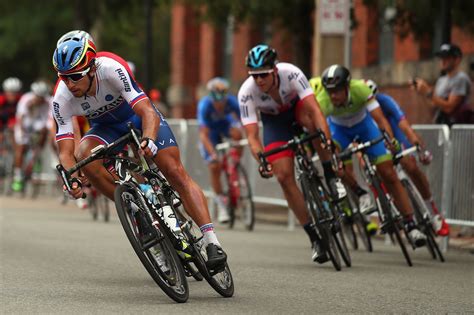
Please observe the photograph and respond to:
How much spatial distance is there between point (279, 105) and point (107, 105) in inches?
106

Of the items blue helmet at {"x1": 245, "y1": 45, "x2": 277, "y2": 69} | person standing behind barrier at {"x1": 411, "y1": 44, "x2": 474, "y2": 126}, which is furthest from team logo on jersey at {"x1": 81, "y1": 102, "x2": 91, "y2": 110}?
person standing behind barrier at {"x1": 411, "y1": 44, "x2": 474, "y2": 126}

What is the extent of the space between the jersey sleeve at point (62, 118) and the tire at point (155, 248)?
1.11m

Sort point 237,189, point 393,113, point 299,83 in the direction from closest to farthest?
point 299,83 < point 393,113 < point 237,189

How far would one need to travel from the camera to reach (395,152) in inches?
535

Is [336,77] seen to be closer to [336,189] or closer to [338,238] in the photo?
[336,189]

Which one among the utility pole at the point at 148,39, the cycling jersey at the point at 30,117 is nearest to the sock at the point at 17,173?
the cycling jersey at the point at 30,117

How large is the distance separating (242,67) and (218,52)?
6.90 ft

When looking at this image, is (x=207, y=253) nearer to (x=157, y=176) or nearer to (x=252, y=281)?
(x=157, y=176)

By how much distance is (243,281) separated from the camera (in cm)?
1105

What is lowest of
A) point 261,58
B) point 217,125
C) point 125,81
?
point 217,125

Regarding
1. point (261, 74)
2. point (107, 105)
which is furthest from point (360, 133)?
point (107, 105)

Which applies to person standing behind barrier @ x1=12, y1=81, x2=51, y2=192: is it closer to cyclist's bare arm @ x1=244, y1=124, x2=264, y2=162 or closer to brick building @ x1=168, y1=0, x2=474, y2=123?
brick building @ x1=168, y1=0, x2=474, y2=123

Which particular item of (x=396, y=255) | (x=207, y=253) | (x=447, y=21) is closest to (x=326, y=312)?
(x=207, y=253)

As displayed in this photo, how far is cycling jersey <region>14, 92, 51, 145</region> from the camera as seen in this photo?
80.0 ft
